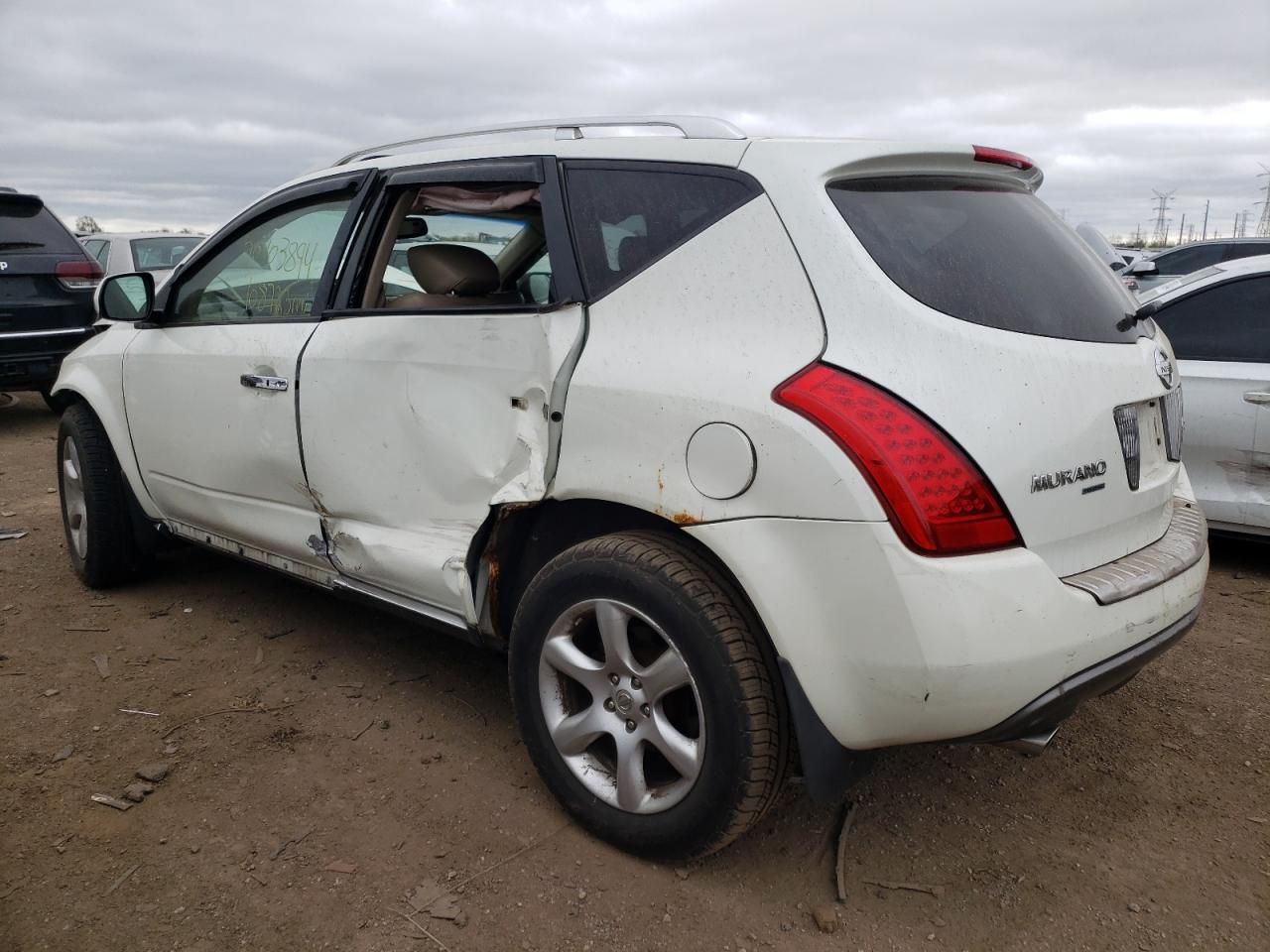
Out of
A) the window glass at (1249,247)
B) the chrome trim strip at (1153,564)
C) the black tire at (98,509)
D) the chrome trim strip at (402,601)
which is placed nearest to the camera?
the chrome trim strip at (1153,564)

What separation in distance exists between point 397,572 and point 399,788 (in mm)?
599

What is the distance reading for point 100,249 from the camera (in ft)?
39.1

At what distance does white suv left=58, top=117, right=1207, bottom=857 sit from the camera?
203 cm

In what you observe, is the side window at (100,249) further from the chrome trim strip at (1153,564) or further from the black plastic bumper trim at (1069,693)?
the black plastic bumper trim at (1069,693)

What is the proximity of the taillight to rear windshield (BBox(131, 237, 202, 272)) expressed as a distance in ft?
7.08

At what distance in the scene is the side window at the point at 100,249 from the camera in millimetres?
11453

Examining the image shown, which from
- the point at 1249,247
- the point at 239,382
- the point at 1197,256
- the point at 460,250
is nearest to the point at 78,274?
the point at 239,382

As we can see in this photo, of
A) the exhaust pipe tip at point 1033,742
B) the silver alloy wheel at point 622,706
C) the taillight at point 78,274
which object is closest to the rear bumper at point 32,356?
the taillight at point 78,274

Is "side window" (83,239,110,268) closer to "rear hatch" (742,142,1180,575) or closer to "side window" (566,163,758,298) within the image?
"side window" (566,163,758,298)

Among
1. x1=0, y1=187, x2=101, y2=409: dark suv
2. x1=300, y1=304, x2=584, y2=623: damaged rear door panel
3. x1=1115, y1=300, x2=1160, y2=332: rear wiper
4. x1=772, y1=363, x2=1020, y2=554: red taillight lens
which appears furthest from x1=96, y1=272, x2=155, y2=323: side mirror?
x1=0, y1=187, x2=101, y2=409: dark suv

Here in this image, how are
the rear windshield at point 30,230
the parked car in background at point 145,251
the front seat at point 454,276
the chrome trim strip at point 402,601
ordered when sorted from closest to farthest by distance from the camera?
the chrome trim strip at point 402,601 < the front seat at point 454,276 < the rear windshield at point 30,230 < the parked car in background at point 145,251

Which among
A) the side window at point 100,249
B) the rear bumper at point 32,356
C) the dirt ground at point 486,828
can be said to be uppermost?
the side window at point 100,249

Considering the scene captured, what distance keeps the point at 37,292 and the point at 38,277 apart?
4.8 inches

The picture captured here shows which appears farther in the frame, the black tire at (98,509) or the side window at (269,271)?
the black tire at (98,509)
